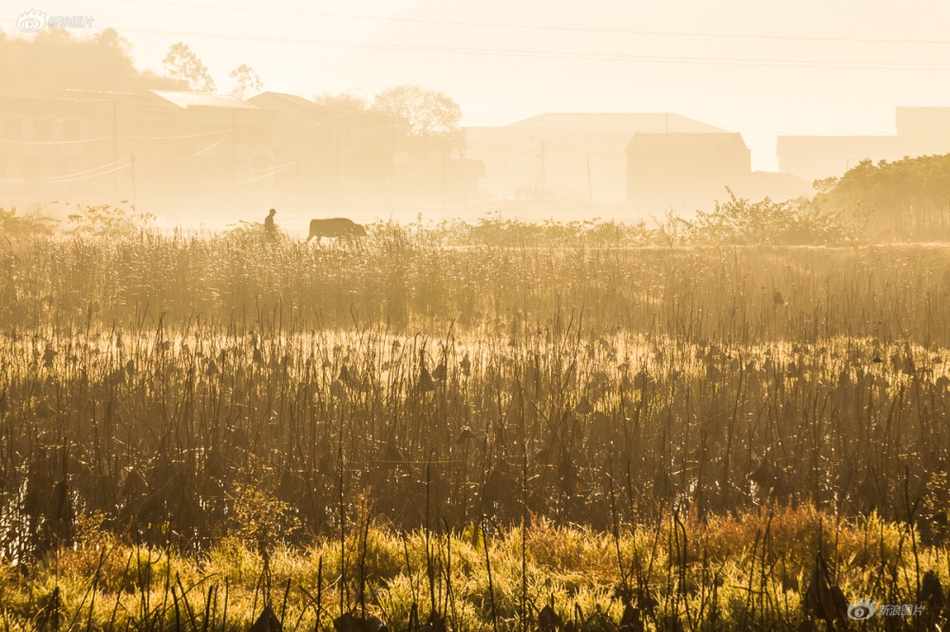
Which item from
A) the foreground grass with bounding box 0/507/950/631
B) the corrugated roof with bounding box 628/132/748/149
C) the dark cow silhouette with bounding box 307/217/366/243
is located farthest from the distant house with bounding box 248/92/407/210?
the foreground grass with bounding box 0/507/950/631

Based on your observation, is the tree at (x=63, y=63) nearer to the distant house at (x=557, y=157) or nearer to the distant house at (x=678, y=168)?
the distant house at (x=678, y=168)

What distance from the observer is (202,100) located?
59.0 m

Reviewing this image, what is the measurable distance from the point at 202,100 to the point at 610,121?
94.0 m

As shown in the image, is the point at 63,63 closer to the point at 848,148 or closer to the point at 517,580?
the point at 517,580

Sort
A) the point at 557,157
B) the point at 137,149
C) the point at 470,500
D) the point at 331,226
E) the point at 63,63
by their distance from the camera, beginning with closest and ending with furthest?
the point at 470,500
the point at 331,226
the point at 137,149
the point at 63,63
the point at 557,157

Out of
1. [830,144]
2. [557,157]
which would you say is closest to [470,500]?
[557,157]

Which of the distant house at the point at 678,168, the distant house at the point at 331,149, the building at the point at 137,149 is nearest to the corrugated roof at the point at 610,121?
the distant house at the point at 678,168

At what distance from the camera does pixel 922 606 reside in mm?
2824

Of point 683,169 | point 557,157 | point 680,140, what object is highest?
point 557,157

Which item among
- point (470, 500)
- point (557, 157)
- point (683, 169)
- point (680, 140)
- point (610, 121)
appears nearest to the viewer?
point (470, 500)

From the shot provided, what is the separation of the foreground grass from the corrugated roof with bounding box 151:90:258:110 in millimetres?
57299

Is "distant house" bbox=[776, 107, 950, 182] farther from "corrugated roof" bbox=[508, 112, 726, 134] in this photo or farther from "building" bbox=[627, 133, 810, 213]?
"building" bbox=[627, 133, 810, 213]

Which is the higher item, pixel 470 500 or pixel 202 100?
pixel 202 100

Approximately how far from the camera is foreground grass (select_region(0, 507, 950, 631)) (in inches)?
115
